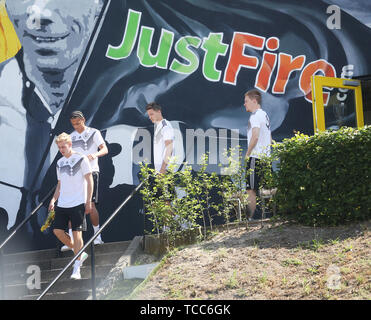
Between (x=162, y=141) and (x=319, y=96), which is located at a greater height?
(x=319, y=96)

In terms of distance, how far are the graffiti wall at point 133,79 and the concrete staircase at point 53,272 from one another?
1.03m

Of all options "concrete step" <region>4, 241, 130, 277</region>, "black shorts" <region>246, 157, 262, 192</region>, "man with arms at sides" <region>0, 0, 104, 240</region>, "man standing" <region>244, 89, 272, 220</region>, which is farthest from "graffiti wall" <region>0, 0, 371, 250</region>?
"black shorts" <region>246, 157, 262, 192</region>

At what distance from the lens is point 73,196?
649cm

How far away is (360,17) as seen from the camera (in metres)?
9.91

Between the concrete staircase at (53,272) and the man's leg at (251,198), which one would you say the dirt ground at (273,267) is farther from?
the concrete staircase at (53,272)

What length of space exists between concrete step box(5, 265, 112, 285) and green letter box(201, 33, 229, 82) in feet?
13.3

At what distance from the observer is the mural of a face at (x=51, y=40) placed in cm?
919

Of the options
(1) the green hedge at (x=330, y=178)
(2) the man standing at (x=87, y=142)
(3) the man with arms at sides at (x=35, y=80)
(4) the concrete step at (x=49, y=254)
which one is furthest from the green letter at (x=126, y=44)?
(1) the green hedge at (x=330, y=178)

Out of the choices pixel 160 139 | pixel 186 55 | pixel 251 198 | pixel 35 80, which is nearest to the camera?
pixel 251 198

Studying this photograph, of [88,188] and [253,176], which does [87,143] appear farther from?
[253,176]

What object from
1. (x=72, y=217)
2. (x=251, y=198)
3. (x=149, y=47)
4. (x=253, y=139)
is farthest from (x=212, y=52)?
(x=72, y=217)

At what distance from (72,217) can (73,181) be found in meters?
0.44

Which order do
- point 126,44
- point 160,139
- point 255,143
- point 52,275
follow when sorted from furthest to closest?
point 126,44 < point 160,139 < point 255,143 < point 52,275

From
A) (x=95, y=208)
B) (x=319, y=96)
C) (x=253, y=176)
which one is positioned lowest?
(x=95, y=208)
